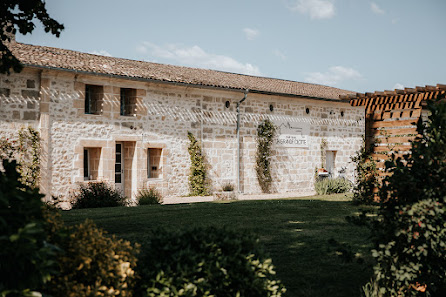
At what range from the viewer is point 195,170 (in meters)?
16.5

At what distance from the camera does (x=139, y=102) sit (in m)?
15.3

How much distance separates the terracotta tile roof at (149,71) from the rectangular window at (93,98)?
2.29ft

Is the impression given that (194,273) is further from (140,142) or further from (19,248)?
(140,142)

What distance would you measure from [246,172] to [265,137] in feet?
5.52

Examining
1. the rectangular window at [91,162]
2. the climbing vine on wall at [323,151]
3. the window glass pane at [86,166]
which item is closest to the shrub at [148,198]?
the rectangular window at [91,162]

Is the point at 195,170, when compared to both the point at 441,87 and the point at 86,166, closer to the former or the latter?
the point at 86,166

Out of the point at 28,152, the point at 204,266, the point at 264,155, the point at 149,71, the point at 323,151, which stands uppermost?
the point at 149,71

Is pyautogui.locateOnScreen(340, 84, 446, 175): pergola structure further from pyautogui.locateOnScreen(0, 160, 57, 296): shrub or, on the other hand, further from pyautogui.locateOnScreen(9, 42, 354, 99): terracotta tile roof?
pyautogui.locateOnScreen(0, 160, 57, 296): shrub

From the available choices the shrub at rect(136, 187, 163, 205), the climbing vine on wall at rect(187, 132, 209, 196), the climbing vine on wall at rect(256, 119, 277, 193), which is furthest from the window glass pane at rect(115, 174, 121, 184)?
the climbing vine on wall at rect(256, 119, 277, 193)

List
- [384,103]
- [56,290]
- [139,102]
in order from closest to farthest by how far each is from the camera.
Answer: [56,290]
[384,103]
[139,102]

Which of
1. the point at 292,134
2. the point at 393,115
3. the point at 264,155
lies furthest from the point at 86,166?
the point at 393,115

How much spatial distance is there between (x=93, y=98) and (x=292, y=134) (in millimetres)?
8712

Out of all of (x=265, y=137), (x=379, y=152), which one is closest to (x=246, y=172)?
(x=265, y=137)

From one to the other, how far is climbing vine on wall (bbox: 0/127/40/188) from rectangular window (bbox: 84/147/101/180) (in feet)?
5.93
